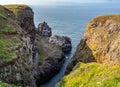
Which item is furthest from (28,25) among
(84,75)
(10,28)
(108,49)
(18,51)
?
(84,75)

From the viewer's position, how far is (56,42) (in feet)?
486

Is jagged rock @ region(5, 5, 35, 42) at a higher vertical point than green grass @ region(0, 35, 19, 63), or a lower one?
lower

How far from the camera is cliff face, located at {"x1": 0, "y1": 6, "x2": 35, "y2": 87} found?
47.3m

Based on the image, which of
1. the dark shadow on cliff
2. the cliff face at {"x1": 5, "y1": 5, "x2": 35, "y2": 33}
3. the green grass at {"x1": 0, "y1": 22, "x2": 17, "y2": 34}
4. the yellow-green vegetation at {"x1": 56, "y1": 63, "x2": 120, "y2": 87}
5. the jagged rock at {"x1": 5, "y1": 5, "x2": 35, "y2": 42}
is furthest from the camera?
the jagged rock at {"x1": 5, "y1": 5, "x2": 35, "y2": 42}

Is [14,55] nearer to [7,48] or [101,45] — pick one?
[7,48]

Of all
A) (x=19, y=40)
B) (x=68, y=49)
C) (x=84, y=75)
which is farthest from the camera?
(x=68, y=49)

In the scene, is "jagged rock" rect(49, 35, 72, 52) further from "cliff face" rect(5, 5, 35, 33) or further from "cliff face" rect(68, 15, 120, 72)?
"cliff face" rect(68, 15, 120, 72)

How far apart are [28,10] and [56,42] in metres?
37.9

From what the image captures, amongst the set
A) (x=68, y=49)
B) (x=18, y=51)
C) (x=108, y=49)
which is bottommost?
(x=68, y=49)

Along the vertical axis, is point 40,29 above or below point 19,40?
below

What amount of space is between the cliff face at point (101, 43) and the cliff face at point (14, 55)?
951 inches

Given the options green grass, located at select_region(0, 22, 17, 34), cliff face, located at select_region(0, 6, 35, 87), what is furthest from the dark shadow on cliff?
green grass, located at select_region(0, 22, 17, 34)

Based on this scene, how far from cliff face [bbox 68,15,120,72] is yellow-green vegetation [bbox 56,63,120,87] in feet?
79.2

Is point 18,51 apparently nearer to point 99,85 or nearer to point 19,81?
point 19,81
